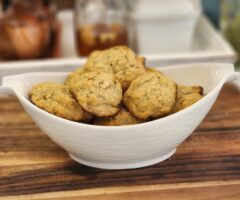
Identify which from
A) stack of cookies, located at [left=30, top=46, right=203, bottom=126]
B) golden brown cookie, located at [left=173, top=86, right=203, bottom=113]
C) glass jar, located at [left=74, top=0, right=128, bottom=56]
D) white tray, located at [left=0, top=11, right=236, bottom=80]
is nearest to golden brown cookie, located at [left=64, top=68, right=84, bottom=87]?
stack of cookies, located at [left=30, top=46, right=203, bottom=126]

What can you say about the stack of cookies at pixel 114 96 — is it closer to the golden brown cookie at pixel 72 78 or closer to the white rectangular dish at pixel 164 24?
the golden brown cookie at pixel 72 78

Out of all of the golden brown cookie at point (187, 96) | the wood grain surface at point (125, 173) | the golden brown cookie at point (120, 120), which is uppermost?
the golden brown cookie at point (187, 96)

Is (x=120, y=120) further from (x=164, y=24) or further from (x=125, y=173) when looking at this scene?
(x=164, y=24)

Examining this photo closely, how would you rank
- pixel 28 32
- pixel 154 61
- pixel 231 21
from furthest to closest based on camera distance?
pixel 231 21
pixel 28 32
pixel 154 61

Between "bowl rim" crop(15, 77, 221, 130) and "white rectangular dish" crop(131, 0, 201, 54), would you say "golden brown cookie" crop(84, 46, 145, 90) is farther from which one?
"white rectangular dish" crop(131, 0, 201, 54)

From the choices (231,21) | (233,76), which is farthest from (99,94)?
(231,21)

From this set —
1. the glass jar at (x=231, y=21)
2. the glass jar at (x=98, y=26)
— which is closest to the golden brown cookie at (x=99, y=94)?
the glass jar at (x=98, y=26)

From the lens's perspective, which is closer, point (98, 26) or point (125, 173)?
point (125, 173)

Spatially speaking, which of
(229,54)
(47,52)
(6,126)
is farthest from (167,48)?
(6,126)
